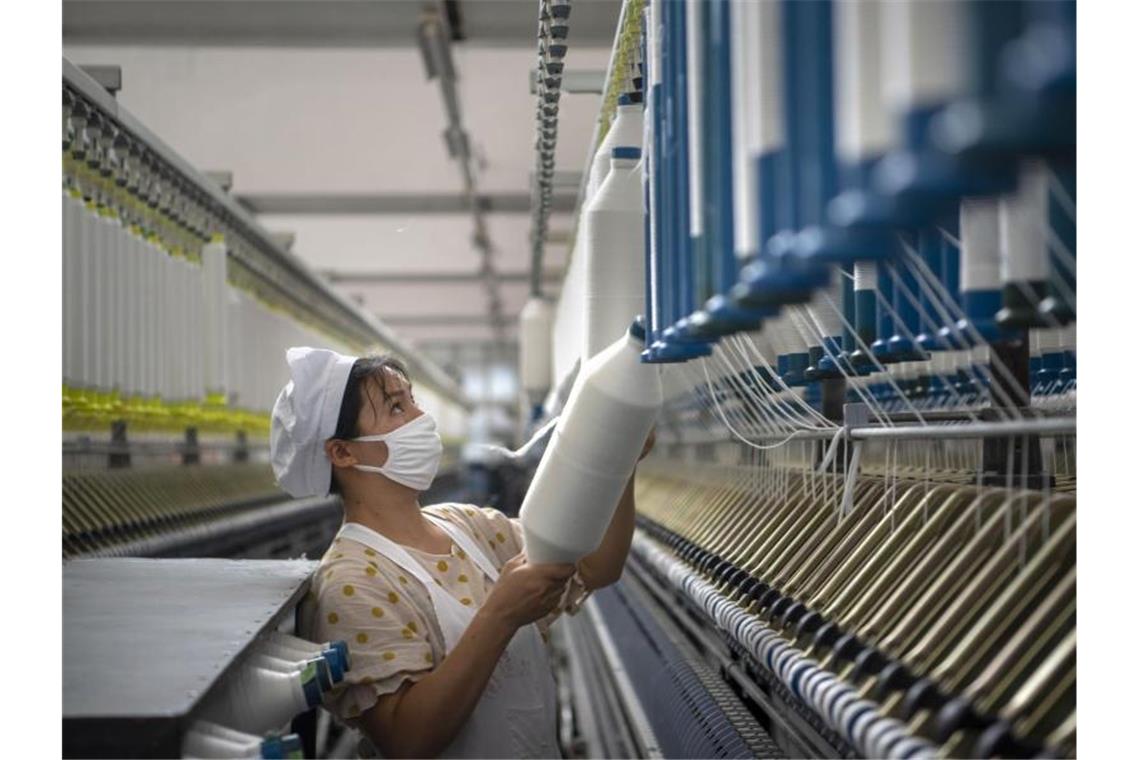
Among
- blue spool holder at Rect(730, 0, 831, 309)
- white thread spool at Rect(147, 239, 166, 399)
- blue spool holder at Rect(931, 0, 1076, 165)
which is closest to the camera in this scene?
blue spool holder at Rect(931, 0, 1076, 165)

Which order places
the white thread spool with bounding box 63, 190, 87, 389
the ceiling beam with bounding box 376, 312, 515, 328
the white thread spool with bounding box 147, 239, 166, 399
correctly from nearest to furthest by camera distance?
1. the white thread spool with bounding box 63, 190, 87, 389
2. the white thread spool with bounding box 147, 239, 166, 399
3. the ceiling beam with bounding box 376, 312, 515, 328

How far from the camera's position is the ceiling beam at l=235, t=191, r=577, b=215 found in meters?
7.55

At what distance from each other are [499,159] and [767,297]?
19.0 feet

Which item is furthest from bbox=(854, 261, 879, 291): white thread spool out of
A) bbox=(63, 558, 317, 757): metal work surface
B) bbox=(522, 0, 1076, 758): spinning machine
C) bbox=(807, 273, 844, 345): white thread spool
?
bbox=(63, 558, 317, 757): metal work surface

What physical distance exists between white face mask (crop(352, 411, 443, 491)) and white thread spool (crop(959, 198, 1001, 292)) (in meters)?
1.18

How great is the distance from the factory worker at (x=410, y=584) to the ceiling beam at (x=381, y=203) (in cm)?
525

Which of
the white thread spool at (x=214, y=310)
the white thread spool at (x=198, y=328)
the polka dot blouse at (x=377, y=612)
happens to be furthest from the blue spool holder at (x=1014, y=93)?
the white thread spool at (x=214, y=310)

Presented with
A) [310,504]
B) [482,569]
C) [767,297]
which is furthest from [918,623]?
[310,504]

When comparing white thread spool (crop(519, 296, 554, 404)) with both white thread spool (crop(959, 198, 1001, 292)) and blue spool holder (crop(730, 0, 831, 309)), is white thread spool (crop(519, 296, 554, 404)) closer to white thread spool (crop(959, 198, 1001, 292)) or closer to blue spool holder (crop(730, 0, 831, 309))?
white thread spool (crop(959, 198, 1001, 292))

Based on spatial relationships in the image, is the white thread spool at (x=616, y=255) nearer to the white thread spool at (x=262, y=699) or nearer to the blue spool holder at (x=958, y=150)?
the white thread spool at (x=262, y=699)

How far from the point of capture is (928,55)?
2.62ft

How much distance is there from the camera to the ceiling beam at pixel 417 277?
35.5 ft
